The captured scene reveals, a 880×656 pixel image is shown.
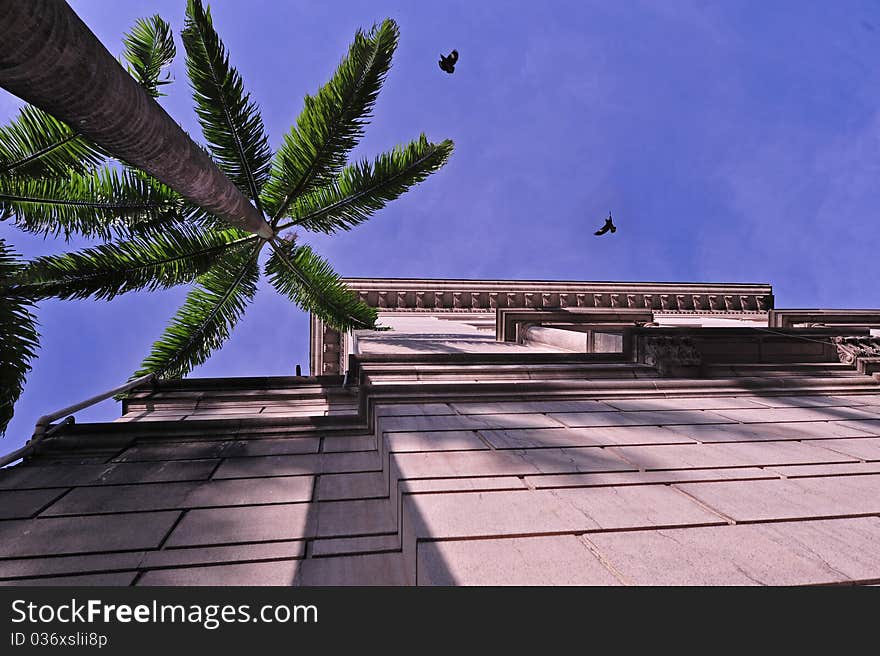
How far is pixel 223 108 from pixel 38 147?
3.40m

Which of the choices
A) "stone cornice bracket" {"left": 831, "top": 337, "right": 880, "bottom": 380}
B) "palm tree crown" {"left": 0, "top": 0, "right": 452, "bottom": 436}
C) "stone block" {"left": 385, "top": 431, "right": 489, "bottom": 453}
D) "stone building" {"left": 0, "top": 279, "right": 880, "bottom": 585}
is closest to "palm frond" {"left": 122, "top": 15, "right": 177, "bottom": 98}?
"palm tree crown" {"left": 0, "top": 0, "right": 452, "bottom": 436}

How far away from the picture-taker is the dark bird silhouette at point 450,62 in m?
13.8

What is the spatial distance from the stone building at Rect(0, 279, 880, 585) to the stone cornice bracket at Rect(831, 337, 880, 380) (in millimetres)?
67

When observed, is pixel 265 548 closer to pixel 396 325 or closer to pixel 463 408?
pixel 463 408

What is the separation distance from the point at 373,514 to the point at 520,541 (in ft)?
5.92

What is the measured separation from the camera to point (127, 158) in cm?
492

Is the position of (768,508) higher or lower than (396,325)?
lower

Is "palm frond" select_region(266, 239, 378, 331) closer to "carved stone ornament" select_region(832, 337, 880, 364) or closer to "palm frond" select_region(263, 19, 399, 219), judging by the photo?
"palm frond" select_region(263, 19, 399, 219)

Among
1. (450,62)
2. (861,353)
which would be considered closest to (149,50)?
(450,62)

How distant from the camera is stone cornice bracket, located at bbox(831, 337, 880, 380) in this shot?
812 cm

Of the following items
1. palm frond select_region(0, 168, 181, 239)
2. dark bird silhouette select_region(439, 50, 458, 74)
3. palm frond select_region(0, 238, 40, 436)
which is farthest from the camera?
dark bird silhouette select_region(439, 50, 458, 74)

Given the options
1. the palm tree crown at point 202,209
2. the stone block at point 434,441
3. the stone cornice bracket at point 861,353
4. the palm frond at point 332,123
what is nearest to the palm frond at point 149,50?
the palm tree crown at point 202,209

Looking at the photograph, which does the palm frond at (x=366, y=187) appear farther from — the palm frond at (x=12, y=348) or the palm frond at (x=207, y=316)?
the palm frond at (x=12, y=348)
